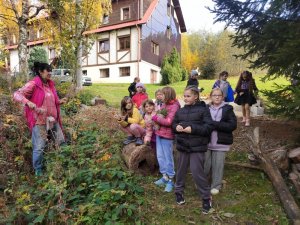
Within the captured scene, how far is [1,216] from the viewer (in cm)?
396

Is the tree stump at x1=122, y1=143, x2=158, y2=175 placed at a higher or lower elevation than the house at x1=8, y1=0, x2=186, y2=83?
lower

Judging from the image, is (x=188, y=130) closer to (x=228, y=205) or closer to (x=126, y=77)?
(x=228, y=205)

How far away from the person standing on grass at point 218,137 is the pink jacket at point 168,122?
617mm

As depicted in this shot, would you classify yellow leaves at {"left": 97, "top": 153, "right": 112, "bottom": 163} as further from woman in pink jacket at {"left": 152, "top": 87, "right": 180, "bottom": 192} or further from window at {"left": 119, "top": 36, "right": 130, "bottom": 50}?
window at {"left": 119, "top": 36, "right": 130, "bottom": 50}

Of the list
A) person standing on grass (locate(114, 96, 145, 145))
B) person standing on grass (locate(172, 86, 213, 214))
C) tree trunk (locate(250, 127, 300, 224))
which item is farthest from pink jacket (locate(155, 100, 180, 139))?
tree trunk (locate(250, 127, 300, 224))

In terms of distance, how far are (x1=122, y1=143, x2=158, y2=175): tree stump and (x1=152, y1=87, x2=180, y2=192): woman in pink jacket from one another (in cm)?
41

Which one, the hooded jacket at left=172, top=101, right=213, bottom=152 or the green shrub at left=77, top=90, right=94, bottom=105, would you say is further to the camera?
the green shrub at left=77, top=90, right=94, bottom=105

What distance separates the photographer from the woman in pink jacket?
470cm

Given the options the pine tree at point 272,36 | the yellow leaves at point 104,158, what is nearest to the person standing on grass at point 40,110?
the yellow leaves at point 104,158

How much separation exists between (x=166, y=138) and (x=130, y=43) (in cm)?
2345

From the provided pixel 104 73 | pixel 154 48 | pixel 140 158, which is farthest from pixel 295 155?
pixel 104 73

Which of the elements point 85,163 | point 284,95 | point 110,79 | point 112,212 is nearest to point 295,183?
point 284,95

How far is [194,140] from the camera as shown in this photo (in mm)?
4125

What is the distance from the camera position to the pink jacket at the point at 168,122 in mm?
4652
